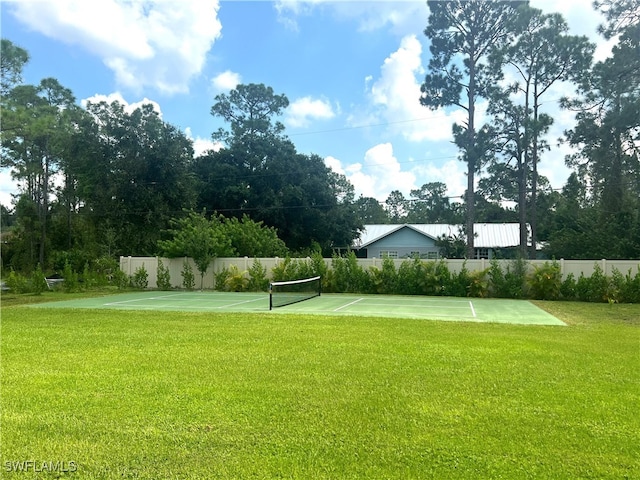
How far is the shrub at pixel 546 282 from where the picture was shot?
1773cm

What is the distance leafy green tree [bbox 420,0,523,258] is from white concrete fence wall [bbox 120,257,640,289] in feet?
22.9

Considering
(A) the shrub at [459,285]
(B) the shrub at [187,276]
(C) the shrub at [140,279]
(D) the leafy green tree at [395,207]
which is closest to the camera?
(A) the shrub at [459,285]

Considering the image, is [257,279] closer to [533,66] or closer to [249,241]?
[249,241]

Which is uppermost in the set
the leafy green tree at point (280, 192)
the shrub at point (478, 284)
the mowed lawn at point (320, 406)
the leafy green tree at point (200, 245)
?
the leafy green tree at point (280, 192)

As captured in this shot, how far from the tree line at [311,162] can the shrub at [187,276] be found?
1.67 m

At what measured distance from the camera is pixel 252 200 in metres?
36.4

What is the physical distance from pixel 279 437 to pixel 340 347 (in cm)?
362

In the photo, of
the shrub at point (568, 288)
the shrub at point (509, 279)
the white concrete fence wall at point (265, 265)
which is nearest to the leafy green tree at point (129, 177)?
the white concrete fence wall at point (265, 265)

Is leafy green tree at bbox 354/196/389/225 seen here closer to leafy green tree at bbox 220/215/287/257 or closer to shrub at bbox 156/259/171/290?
leafy green tree at bbox 220/215/287/257

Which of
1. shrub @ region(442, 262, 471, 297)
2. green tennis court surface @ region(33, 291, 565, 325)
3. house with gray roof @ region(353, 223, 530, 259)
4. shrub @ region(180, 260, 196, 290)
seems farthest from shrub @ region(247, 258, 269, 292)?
house with gray roof @ region(353, 223, 530, 259)

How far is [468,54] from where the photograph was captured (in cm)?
2698

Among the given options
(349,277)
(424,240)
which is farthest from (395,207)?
(349,277)

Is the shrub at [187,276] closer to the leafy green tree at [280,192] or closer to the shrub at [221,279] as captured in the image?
the shrub at [221,279]

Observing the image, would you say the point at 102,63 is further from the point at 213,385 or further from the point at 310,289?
the point at 213,385
